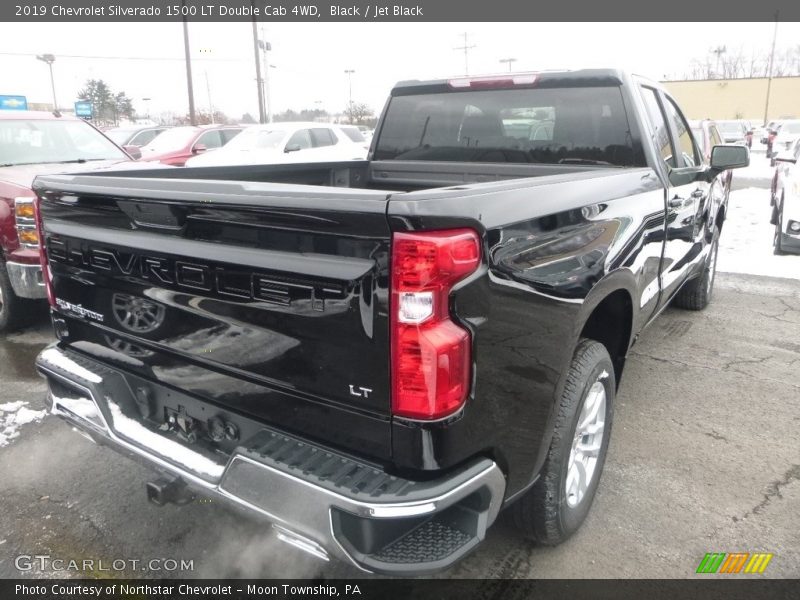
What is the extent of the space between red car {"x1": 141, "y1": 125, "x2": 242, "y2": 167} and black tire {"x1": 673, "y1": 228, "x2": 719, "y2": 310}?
8851mm

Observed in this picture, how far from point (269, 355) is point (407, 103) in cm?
277

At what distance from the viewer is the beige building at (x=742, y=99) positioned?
62344 millimetres

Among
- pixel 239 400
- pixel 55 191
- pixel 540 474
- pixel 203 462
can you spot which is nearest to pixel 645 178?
pixel 540 474

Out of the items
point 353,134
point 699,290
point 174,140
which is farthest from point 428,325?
point 353,134

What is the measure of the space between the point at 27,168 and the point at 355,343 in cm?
548

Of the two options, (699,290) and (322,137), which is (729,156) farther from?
(322,137)

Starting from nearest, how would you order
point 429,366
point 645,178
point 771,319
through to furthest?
point 429,366
point 645,178
point 771,319

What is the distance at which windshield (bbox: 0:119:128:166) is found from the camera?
248 inches

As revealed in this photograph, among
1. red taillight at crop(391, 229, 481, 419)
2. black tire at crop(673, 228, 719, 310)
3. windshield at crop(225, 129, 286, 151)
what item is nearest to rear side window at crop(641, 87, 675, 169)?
black tire at crop(673, 228, 719, 310)

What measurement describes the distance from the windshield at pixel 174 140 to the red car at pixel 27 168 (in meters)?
6.29

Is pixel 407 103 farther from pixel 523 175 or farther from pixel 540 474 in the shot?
pixel 540 474

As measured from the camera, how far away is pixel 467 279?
170 centimetres

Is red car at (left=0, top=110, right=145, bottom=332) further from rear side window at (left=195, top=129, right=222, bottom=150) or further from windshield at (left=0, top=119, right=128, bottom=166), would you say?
rear side window at (left=195, top=129, right=222, bottom=150)

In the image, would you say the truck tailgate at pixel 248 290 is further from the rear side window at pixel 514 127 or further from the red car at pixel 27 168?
the rear side window at pixel 514 127
